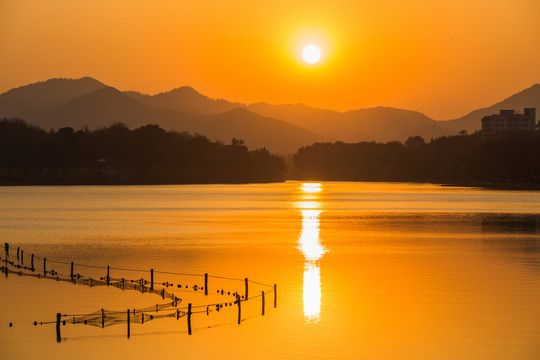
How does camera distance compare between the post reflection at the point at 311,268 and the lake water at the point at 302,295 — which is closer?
the lake water at the point at 302,295

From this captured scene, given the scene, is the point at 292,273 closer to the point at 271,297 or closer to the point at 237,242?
the point at 271,297

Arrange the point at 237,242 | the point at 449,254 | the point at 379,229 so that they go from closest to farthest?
the point at 449,254, the point at 237,242, the point at 379,229

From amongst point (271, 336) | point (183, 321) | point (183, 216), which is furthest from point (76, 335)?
point (183, 216)

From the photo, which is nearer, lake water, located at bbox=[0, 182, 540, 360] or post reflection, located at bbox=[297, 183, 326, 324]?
lake water, located at bbox=[0, 182, 540, 360]

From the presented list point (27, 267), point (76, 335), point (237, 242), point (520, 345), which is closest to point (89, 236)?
point (237, 242)

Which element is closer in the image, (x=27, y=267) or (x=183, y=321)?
(x=183, y=321)

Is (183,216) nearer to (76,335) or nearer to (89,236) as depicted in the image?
(89,236)

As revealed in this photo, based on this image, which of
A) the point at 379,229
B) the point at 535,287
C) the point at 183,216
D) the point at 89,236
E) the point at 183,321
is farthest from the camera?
the point at 183,216

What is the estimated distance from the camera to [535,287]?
3981cm

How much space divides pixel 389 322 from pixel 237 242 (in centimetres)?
3712

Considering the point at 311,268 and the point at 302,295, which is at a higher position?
the point at 302,295

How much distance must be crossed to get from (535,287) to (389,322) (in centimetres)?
1181

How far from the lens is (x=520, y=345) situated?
27.6 meters

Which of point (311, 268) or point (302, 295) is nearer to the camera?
point (302, 295)
